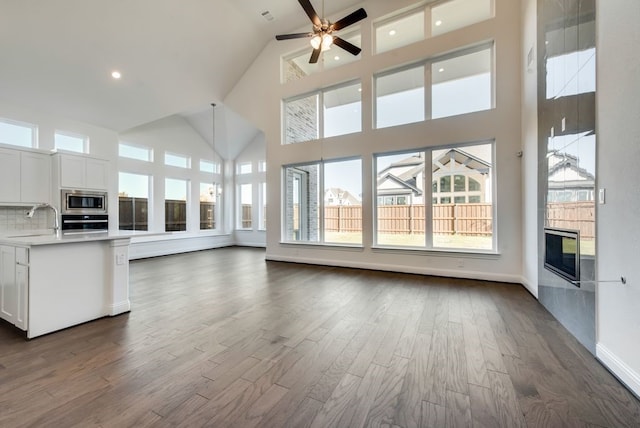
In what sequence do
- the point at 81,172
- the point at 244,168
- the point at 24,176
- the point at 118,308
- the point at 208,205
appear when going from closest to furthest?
the point at 118,308, the point at 24,176, the point at 81,172, the point at 208,205, the point at 244,168

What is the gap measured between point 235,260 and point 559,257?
6025mm

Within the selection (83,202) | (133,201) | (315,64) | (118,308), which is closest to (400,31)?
(315,64)

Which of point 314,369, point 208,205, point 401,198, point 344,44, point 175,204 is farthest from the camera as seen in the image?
point 208,205

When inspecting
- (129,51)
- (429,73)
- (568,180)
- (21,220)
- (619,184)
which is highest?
(129,51)

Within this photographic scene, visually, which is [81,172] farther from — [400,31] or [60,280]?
[400,31]

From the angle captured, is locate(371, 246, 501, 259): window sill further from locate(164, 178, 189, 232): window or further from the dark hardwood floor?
locate(164, 178, 189, 232): window

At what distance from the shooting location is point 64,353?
2146 mm

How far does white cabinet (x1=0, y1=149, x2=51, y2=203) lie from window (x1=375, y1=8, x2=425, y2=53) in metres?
7.10

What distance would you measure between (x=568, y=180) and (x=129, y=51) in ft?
23.2

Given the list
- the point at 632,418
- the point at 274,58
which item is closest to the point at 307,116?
the point at 274,58

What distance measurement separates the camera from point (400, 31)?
5.18m

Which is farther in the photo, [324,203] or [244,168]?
[244,168]

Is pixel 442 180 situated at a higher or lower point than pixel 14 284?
higher

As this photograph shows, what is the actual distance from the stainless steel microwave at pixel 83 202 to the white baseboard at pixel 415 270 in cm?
422
